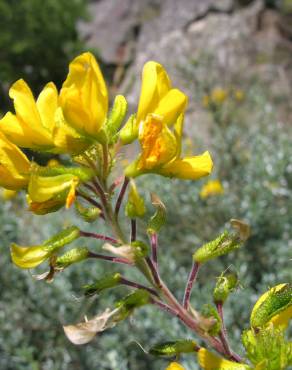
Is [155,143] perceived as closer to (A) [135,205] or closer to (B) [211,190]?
(A) [135,205]

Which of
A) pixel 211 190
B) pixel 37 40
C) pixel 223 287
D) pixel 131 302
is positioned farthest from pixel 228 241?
pixel 37 40

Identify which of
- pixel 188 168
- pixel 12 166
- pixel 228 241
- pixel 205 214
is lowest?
pixel 205 214

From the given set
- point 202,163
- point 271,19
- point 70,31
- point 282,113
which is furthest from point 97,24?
point 202,163

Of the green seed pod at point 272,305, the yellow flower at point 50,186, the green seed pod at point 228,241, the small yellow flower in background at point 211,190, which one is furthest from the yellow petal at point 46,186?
the small yellow flower in background at point 211,190

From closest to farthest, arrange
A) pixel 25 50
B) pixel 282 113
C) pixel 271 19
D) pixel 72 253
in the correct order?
pixel 72 253 → pixel 282 113 → pixel 271 19 → pixel 25 50

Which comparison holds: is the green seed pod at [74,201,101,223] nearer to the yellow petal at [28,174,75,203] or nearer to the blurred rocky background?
the yellow petal at [28,174,75,203]

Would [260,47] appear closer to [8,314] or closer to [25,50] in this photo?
[25,50]

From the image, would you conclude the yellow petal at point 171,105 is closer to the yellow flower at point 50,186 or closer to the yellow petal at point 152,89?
the yellow petal at point 152,89
